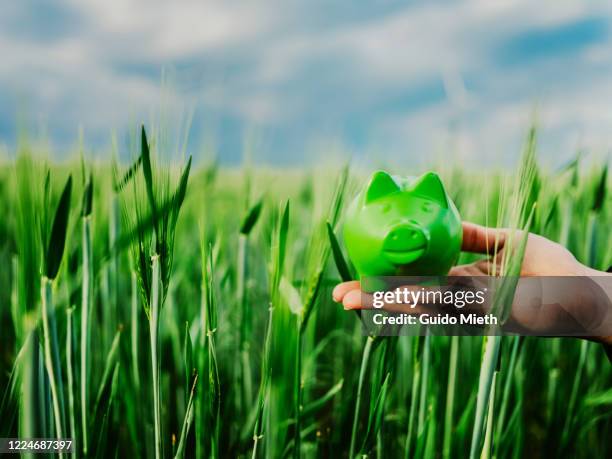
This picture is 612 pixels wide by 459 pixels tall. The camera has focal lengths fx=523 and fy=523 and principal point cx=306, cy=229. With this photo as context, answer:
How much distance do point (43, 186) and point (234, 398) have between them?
1.30ft

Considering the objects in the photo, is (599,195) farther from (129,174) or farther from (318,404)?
(129,174)

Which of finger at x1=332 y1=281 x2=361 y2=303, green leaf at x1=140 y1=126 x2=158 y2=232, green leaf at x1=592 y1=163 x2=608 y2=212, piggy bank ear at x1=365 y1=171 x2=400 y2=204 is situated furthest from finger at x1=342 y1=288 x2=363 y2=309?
green leaf at x1=592 y1=163 x2=608 y2=212

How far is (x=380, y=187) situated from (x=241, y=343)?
1.05ft

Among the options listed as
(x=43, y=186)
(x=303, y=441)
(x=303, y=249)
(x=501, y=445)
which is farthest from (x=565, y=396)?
(x=43, y=186)

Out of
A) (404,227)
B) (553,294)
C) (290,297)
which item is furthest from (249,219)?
(553,294)

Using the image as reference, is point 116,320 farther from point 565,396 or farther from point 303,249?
point 565,396

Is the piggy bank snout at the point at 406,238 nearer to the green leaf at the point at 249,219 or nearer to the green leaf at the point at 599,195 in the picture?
the green leaf at the point at 249,219

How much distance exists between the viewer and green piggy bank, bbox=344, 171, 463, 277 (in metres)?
0.52

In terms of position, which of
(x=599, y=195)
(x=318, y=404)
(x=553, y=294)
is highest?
(x=599, y=195)

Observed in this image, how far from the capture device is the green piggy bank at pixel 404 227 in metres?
0.52

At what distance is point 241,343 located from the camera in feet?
Answer: 2.36

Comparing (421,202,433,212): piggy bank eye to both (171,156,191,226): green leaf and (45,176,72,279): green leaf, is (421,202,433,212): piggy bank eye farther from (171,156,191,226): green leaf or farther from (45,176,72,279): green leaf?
(45,176,72,279): green leaf

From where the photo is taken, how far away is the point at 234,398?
75 centimetres

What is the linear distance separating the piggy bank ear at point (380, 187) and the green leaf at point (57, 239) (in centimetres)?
31
